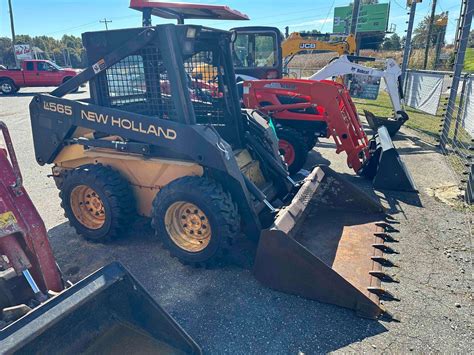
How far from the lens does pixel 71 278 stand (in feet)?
11.7

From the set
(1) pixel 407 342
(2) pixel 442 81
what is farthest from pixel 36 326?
(2) pixel 442 81

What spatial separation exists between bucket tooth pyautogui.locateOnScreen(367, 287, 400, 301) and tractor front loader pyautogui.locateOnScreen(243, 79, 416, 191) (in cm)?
278

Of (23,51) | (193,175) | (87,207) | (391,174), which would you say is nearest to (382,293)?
(193,175)

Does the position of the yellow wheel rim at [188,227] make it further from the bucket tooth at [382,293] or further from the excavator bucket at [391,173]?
the excavator bucket at [391,173]

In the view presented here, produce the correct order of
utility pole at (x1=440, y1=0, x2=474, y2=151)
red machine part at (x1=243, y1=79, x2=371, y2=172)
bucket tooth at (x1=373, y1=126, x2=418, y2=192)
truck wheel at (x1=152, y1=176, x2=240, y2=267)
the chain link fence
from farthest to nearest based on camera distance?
utility pole at (x1=440, y1=0, x2=474, y2=151), the chain link fence, red machine part at (x1=243, y1=79, x2=371, y2=172), bucket tooth at (x1=373, y1=126, x2=418, y2=192), truck wheel at (x1=152, y1=176, x2=240, y2=267)

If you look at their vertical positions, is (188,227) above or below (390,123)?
below

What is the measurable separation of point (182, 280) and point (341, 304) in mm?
1450

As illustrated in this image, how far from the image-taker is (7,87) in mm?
20750

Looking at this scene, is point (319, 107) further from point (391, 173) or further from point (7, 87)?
point (7, 87)

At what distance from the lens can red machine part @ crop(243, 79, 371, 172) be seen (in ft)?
19.5

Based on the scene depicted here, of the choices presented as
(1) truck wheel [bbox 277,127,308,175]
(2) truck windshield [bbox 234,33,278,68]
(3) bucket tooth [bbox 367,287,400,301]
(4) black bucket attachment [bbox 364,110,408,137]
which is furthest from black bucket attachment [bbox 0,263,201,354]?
(4) black bucket attachment [bbox 364,110,408,137]

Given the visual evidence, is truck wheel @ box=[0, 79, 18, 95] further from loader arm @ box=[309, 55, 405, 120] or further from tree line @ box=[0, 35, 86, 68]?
tree line @ box=[0, 35, 86, 68]

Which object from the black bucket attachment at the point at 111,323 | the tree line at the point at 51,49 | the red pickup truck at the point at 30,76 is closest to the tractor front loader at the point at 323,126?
the black bucket attachment at the point at 111,323

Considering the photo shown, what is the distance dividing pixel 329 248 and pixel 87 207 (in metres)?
2.68
